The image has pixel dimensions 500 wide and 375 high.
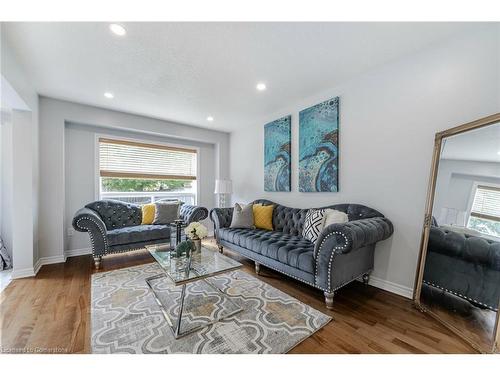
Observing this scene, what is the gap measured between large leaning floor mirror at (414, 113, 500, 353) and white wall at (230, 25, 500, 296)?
18cm

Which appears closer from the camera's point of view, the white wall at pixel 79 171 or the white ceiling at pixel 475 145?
the white ceiling at pixel 475 145

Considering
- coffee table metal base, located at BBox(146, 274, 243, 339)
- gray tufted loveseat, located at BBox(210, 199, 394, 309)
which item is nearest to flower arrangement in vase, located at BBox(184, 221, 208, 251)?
coffee table metal base, located at BBox(146, 274, 243, 339)

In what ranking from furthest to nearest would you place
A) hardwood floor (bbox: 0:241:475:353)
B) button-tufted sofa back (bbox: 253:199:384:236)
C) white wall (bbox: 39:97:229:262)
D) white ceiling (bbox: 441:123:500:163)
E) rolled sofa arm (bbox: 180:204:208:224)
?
1. rolled sofa arm (bbox: 180:204:208:224)
2. white wall (bbox: 39:97:229:262)
3. button-tufted sofa back (bbox: 253:199:384:236)
4. white ceiling (bbox: 441:123:500:163)
5. hardwood floor (bbox: 0:241:475:353)

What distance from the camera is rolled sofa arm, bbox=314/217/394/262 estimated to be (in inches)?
69.8

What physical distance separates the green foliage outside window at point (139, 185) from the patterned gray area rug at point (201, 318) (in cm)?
193

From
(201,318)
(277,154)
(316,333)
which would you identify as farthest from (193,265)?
(277,154)

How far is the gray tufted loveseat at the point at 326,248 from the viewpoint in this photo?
1855 mm

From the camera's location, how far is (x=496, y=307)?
141 centimetres

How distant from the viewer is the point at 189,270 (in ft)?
5.93

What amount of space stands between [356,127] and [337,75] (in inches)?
26.6

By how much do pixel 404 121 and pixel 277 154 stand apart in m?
1.88

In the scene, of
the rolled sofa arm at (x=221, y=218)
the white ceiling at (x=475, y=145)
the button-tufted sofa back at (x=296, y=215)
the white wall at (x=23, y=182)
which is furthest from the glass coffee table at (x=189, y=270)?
the white ceiling at (x=475, y=145)

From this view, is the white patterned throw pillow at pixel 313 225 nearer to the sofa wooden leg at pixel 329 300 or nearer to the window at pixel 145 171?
the sofa wooden leg at pixel 329 300

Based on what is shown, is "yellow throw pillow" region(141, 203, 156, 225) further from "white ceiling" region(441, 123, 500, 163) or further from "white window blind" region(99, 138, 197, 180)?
"white ceiling" region(441, 123, 500, 163)
